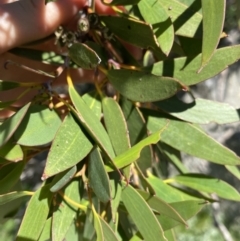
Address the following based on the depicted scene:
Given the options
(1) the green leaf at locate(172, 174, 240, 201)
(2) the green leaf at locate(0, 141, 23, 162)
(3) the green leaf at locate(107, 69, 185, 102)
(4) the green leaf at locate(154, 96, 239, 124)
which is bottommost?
(1) the green leaf at locate(172, 174, 240, 201)

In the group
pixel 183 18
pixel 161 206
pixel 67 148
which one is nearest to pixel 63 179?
pixel 67 148

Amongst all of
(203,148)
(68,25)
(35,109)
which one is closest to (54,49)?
(68,25)

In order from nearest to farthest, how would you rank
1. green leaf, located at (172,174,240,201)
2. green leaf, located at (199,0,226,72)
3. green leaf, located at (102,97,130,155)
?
green leaf, located at (199,0,226,72), green leaf, located at (102,97,130,155), green leaf, located at (172,174,240,201)

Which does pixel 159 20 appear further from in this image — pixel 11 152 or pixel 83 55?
pixel 11 152

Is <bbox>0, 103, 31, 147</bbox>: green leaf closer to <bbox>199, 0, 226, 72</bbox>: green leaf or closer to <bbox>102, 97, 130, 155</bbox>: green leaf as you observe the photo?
<bbox>102, 97, 130, 155</bbox>: green leaf

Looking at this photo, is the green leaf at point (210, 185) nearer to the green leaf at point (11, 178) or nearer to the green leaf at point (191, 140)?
the green leaf at point (191, 140)

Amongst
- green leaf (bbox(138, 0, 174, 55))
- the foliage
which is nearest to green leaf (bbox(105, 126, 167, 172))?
the foliage

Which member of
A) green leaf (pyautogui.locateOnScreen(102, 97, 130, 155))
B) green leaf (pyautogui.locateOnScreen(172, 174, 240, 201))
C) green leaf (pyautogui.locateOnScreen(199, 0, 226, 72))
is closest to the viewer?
green leaf (pyautogui.locateOnScreen(199, 0, 226, 72))
